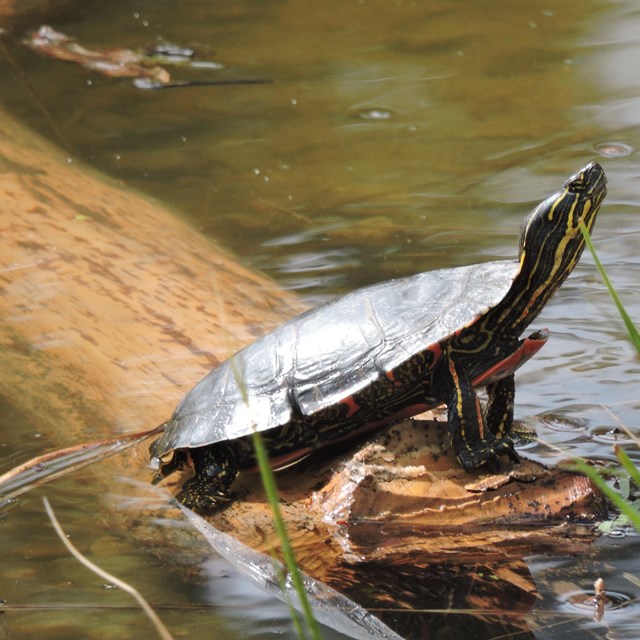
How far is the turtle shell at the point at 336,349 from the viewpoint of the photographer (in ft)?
10.8

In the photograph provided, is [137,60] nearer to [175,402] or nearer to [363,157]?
[363,157]

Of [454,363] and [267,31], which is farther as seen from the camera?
[267,31]

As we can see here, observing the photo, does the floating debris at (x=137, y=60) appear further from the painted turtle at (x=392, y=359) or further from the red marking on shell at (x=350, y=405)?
the red marking on shell at (x=350, y=405)

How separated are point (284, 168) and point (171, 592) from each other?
446cm

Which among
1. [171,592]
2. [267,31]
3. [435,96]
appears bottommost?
[171,592]

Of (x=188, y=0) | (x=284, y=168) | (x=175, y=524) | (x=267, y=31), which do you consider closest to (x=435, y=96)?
(x=284, y=168)

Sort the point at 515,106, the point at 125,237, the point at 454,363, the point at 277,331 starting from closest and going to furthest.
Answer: the point at 454,363 → the point at 277,331 → the point at 125,237 → the point at 515,106

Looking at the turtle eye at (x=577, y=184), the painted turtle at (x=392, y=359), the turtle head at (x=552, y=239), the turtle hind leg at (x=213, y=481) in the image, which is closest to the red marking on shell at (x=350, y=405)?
the painted turtle at (x=392, y=359)

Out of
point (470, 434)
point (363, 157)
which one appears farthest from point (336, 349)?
point (363, 157)

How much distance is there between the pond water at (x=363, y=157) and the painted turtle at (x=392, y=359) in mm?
401

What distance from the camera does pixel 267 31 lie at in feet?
31.1

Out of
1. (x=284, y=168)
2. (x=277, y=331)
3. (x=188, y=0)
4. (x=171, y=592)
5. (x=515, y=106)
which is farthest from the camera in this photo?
(x=188, y=0)

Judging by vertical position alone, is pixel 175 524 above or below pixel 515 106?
below

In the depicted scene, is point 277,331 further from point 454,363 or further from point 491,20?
point 491,20
